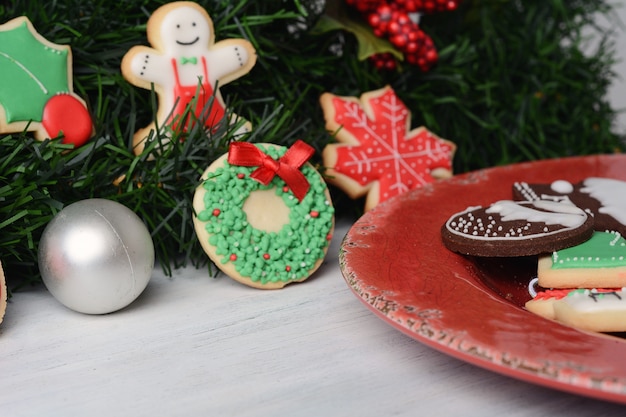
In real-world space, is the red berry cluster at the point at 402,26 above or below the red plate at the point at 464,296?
above

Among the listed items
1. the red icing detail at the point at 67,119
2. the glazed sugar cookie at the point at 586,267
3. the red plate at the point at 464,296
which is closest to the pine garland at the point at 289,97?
the red icing detail at the point at 67,119

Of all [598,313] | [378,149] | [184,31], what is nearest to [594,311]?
[598,313]

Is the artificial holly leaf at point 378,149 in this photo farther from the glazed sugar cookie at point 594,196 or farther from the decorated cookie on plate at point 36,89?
the decorated cookie on plate at point 36,89

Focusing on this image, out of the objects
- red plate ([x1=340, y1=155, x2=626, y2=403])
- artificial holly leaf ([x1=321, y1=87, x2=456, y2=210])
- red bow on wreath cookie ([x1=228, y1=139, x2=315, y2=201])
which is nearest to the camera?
red plate ([x1=340, y1=155, x2=626, y2=403])

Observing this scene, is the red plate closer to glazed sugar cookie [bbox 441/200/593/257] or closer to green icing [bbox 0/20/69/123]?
glazed sugar cookie [bbox 441/200/593/257]

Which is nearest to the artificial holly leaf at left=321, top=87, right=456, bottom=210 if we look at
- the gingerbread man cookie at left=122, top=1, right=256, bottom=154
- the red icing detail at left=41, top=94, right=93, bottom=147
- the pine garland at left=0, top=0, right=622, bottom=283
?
the pine garland at left=0, top=0, right=622, bottom=283

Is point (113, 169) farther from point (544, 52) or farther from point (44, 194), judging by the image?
point (544, 52)
